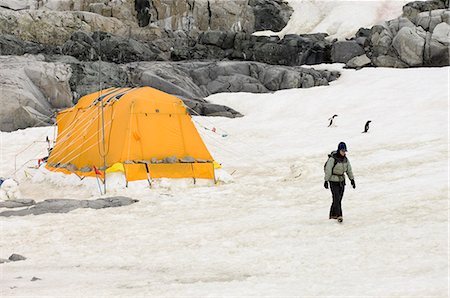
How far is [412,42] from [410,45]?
0.35 meters

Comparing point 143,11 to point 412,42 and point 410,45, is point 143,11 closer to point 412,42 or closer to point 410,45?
point 410,45

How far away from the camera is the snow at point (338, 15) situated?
70.8 m

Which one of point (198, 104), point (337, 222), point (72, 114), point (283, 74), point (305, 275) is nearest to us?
point (305, 275)

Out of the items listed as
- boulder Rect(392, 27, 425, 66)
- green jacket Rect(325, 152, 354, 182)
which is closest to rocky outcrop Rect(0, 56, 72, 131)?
green jacket Rect(325, 152, 354, 182)

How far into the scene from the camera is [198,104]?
125 ft

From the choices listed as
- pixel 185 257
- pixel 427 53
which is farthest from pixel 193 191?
pixel 427 53

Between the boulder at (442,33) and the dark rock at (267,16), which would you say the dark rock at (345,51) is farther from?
the dark rock at (267,16)

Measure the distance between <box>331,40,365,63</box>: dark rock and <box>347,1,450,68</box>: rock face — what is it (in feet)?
5.08

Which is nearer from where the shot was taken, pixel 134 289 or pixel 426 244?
pixel 134 289

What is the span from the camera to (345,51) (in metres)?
57.0

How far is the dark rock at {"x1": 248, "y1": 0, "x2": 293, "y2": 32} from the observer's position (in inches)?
3044

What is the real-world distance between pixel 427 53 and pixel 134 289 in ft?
158

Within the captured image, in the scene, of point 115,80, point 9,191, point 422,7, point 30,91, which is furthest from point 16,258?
point 422,7

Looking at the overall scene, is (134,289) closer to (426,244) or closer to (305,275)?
(305,275)
